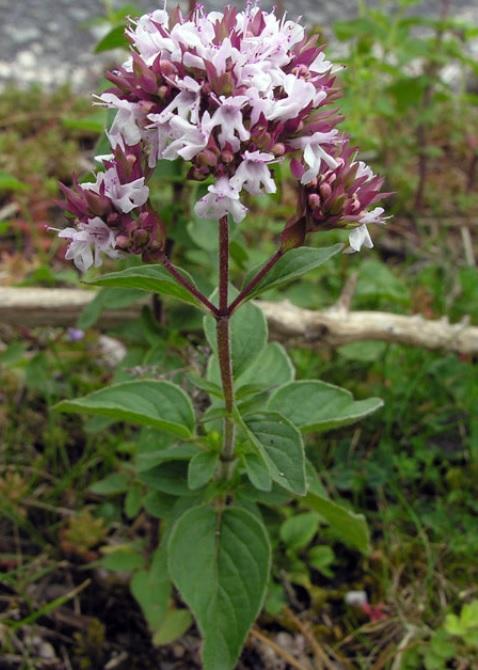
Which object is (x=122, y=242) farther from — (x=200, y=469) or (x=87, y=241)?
(x=200, y=469)

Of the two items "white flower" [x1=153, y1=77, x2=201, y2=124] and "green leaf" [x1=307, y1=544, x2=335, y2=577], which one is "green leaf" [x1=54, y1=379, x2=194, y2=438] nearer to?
"white flower" [x1=153, y1=77, x2=201, y2=124]

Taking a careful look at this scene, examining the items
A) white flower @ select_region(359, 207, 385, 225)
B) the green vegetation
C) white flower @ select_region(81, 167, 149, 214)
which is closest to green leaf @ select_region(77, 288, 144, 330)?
the green vegetation

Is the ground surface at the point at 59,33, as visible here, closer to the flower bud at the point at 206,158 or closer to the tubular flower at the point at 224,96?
the tubular flower at the point at 224,96

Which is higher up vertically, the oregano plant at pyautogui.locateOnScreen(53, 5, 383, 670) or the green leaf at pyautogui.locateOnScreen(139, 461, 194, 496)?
the oregano plant at pyautogui.locateOnScreen(53, 5, 383, 670)

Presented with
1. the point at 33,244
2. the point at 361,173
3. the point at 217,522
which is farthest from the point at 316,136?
the point at 33,244

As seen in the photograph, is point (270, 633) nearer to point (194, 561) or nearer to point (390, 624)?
point (390, 624)

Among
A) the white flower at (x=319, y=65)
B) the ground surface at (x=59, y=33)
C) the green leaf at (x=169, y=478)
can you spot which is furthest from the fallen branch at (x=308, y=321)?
the ground surface at (x=59, y=33)

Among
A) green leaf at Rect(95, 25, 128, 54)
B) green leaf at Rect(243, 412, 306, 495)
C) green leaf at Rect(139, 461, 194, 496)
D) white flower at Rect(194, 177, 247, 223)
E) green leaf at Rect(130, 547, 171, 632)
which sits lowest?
green leaf at Rect(130, 547, 171, 632)
